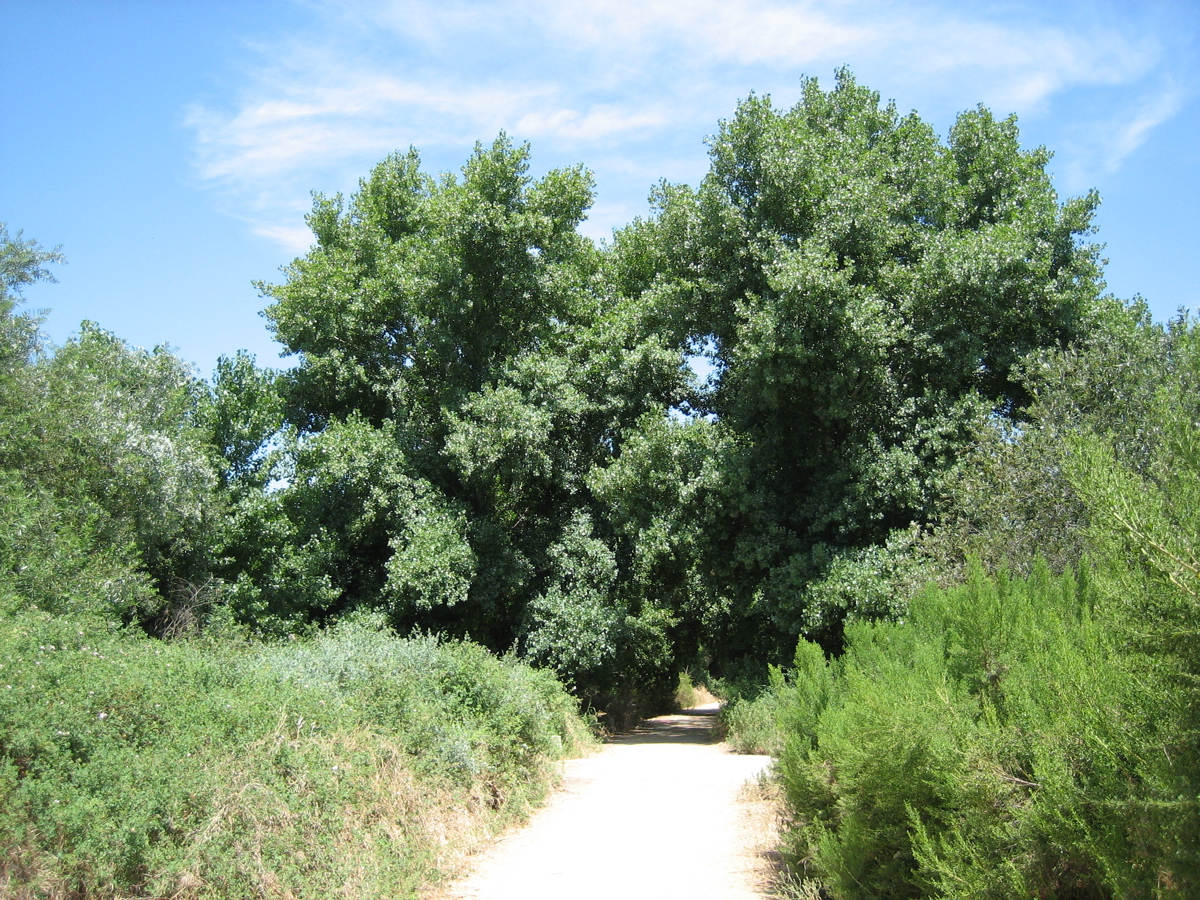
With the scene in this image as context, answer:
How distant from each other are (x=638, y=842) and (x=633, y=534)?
35.9ft

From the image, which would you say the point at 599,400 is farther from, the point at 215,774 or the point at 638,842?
the point at 215,774

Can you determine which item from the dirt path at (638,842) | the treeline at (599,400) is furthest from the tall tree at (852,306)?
the dirt path at (638,842)

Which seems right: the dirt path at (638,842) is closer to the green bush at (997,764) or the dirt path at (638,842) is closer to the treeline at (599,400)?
the green bush at (997,764)

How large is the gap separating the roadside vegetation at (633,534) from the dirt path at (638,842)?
59cm

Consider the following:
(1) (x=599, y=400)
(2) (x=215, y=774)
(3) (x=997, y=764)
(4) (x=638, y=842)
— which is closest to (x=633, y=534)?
(1) (x=599, y=400)

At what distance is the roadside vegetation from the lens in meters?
4.31

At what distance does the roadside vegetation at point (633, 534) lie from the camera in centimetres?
431

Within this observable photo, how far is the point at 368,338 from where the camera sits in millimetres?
22797

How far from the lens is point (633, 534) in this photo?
19656 millimetres

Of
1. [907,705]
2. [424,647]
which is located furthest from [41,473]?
[907,705]

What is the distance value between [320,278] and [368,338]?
207 cm

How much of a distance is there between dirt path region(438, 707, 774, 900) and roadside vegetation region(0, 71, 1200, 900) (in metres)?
0.59

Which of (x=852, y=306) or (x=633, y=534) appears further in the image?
(x=633, y=534)

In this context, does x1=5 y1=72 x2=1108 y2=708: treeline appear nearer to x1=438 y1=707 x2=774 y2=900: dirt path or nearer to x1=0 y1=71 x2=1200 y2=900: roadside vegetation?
x1=0 y1=71 x2=1200 y2=900: roadside vegetation
